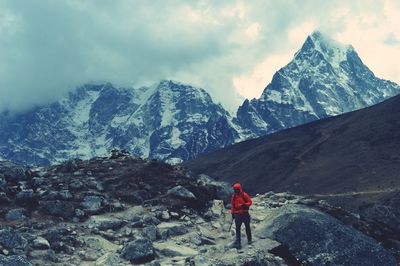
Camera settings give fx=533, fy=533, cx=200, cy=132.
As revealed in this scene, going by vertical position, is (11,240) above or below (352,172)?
below

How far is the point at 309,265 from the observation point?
2172cm

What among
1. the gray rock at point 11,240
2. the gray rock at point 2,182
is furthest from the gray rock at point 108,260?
the gray rock at point 2,182

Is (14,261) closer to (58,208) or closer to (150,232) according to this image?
(150,232)

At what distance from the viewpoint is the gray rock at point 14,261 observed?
1956 cm

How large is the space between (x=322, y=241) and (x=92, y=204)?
42.4 feet

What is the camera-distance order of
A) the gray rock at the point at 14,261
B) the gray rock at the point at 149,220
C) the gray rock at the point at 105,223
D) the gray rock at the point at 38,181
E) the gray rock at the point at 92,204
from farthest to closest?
the gray rock at the point at 38,181 < the gray rock at the point at 92,204 < the gray rock at the point at 149,220 < the gray rock at the point at 105,223 < the gray rock at the point at 14,261

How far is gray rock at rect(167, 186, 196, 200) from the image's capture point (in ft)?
104

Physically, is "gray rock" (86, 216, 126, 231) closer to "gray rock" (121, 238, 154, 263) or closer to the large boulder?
"gray rock" (121, 238, 154, 263)

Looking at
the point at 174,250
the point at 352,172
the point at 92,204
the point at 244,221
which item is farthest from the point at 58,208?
the point at 352,172

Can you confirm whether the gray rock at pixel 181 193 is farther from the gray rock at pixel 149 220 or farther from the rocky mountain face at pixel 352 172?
the rocky mountain face at pixel 352 172

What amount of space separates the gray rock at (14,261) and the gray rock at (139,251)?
414cm

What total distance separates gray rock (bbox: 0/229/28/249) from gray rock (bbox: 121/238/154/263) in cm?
423

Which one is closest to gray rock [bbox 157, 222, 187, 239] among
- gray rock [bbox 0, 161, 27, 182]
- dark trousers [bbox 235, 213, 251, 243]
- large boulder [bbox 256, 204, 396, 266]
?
dark trousers [bbox 235, 213, 251, 243]

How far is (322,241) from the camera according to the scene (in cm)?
2234
